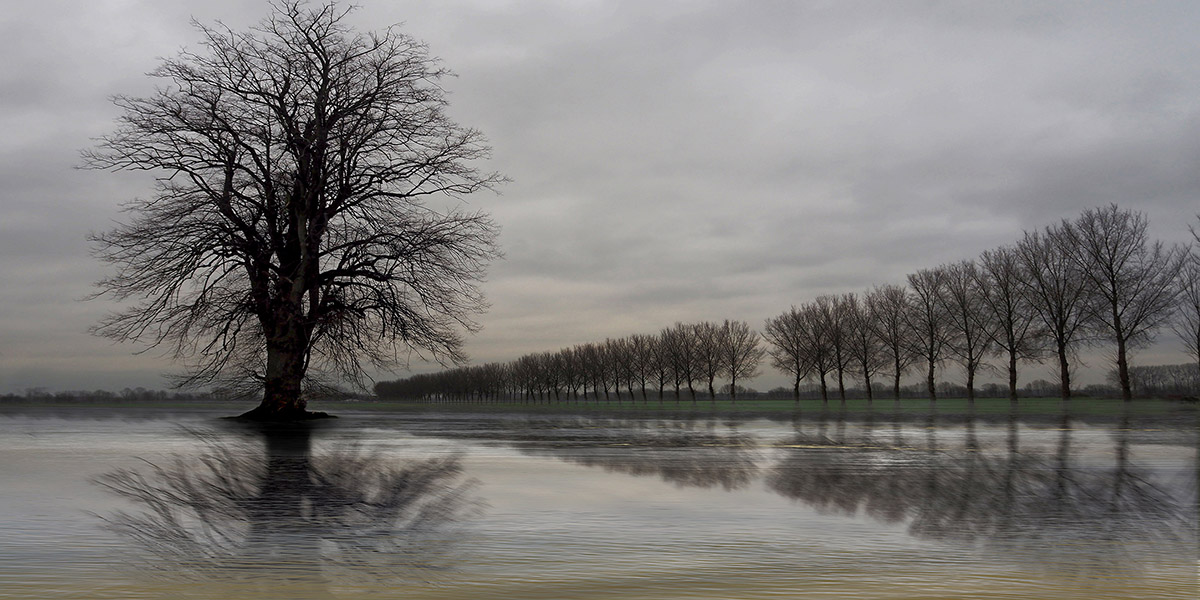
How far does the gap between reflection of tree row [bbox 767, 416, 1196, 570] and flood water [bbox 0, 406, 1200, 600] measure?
4 centimetres

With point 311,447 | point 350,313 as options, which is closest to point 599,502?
point 311,447

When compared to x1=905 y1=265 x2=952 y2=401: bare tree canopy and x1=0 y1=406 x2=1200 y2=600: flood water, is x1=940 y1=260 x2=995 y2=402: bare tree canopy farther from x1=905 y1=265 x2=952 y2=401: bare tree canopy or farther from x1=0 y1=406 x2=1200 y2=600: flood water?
x1=0 y1=406 x2=1200 y2=600: flood water

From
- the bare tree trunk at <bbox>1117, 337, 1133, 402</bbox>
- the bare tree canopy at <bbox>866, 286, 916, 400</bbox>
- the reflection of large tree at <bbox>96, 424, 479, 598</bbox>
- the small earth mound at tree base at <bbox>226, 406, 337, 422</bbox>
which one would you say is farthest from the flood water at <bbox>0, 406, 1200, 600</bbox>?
the bare tree canopy at <bbox>866, 286, 916, 400</bbox>

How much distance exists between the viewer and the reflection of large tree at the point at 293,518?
4.57 meters

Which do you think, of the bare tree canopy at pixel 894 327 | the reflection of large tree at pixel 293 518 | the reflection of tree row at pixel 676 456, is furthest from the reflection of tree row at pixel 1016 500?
the bare tree canopy at pixel 894 327

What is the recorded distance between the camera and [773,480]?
28.6ft

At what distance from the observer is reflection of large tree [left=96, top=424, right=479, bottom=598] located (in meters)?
4.57

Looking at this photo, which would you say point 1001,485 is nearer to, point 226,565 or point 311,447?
point 226,565

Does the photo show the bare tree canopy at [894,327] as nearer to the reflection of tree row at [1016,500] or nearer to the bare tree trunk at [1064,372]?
the bare tree trunk at [1064,372]

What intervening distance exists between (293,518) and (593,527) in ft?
7.36

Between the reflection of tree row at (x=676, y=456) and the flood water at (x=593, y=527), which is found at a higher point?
the flood water at (x=593, y=527)

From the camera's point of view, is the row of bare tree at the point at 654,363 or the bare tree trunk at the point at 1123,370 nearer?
the bare tree trunk at the point at 1123,370

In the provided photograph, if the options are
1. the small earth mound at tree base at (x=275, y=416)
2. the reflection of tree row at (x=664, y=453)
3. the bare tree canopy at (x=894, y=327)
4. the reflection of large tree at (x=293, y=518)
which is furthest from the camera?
the bare tree canopy at (x=894, y=327)

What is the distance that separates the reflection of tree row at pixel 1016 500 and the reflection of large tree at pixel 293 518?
11.0ft
